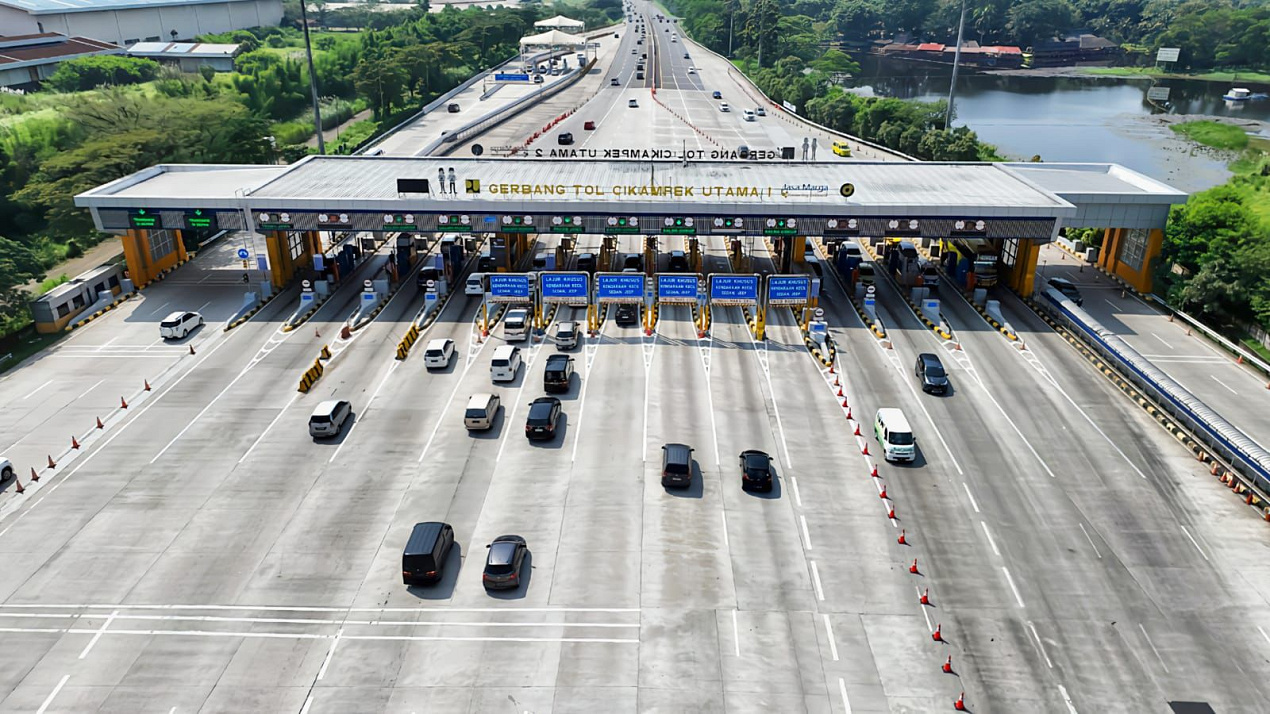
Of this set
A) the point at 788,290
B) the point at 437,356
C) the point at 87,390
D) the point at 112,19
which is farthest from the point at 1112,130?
the point at 112,19

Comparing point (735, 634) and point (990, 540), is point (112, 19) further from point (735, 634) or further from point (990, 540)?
point (990, 540)

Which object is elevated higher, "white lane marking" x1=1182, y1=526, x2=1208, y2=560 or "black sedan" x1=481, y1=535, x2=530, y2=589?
"black sedan" x1=481, y1=535, x2=530, y2=589

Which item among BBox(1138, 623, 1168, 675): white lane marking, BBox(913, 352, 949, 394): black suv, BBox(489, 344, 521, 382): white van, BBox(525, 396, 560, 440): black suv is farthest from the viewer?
BBox(489, 344, 521, 382): white van

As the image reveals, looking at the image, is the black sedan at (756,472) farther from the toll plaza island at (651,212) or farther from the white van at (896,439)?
the toll plaza island at (651,212)

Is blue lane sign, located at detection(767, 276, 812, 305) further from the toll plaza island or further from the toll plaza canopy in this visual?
the toll plaza canopy

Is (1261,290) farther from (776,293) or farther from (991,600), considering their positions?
(991,600)

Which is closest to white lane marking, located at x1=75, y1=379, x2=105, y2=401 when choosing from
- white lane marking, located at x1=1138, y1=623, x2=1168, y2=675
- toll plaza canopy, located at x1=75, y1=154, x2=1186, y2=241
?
toll plaza canopy, located at x1=75, y1=154, x2=1186, y2=241

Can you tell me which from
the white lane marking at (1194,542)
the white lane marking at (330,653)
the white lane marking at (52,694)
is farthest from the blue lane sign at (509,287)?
the white lane marking at (1194,542)
